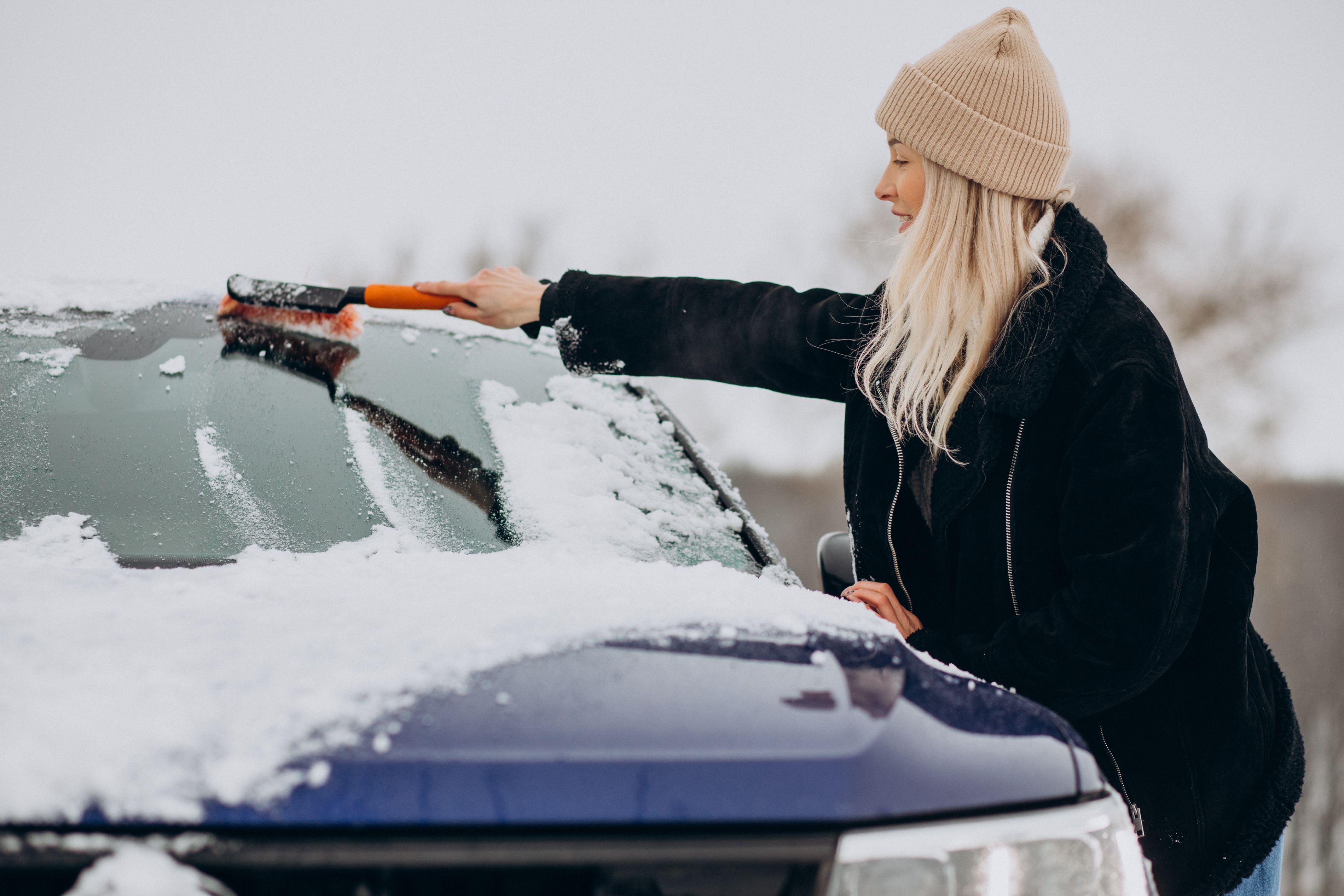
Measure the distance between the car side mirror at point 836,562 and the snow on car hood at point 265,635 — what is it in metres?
0.48

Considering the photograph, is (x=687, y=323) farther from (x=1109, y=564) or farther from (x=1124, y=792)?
(x=1124, y=792)

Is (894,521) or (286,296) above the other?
(286,296)

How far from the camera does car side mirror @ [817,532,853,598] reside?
186 cm

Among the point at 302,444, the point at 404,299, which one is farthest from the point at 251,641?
the point at 404,299

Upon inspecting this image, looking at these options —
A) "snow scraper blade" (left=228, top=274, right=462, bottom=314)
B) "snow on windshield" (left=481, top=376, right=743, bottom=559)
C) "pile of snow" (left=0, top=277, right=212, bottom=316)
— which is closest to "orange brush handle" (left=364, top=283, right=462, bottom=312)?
"snow scraper blade" (left=228, top=274, right=462, bottom=314)

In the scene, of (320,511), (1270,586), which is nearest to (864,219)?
(1270,586)

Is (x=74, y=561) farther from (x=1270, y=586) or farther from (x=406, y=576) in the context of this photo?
(x=1270, y=586)

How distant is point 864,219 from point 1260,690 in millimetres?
18047

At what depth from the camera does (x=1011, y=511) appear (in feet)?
4.59

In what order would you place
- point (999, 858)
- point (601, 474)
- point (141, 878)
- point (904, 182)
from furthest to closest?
point (601, 474) → point (904, 182) → point (999, 858) → point (141, 878)

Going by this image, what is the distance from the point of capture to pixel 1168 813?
1399 millimetres

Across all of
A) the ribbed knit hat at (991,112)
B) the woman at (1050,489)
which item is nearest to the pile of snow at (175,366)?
the woman at (1050,489)

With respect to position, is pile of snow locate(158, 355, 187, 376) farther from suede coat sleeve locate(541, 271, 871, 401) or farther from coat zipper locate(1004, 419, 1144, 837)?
coat zipper locate(1004, 419, 1144, 837)

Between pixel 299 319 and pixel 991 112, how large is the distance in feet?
4.53
